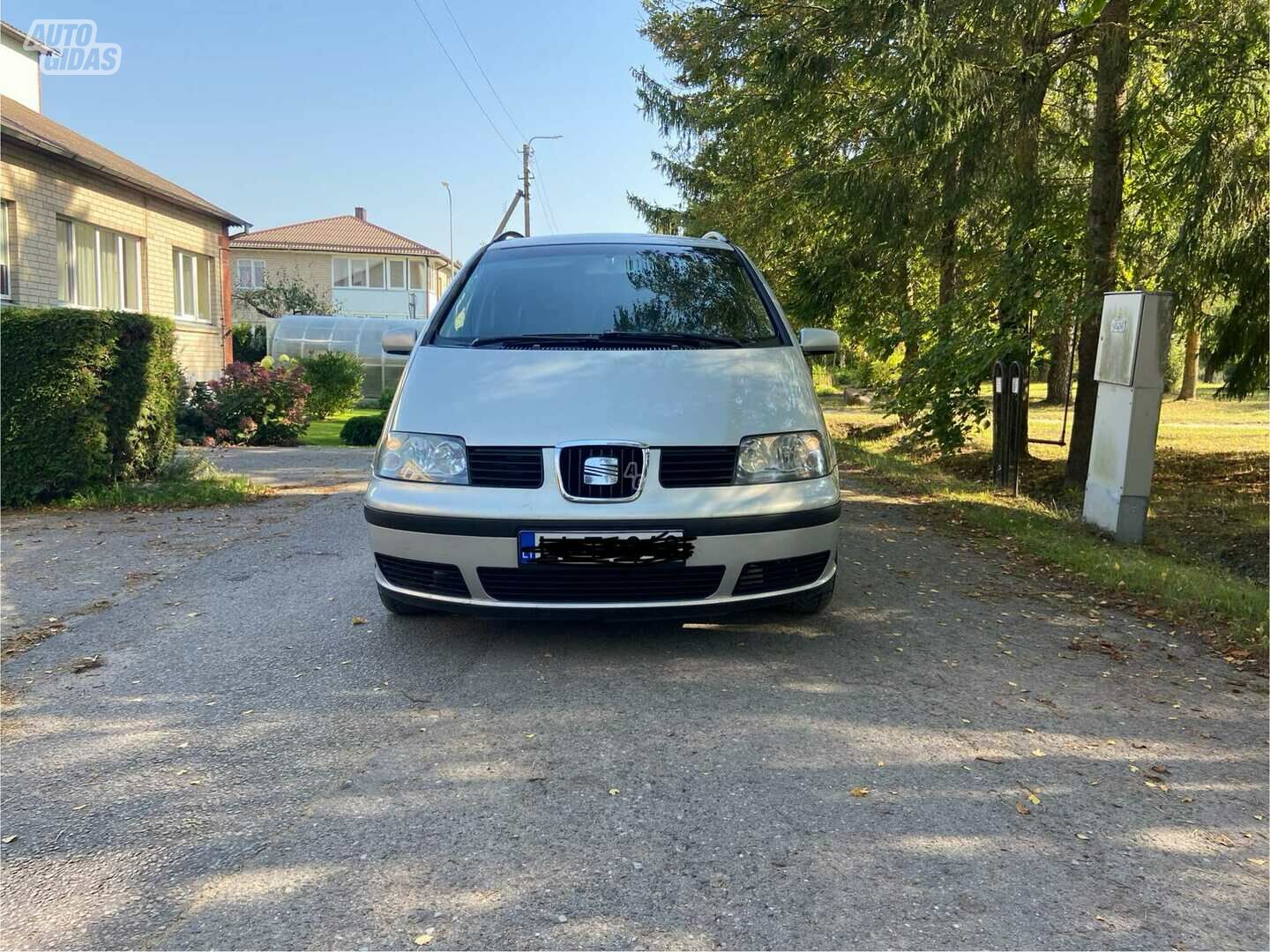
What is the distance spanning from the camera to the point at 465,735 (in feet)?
11.2

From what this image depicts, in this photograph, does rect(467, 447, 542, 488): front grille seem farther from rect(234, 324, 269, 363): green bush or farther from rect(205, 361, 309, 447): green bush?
rect(234, 324, 269, 363): green bush

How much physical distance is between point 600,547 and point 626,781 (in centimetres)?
106

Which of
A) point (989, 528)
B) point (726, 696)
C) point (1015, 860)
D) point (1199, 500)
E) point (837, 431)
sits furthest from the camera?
point (837, 431)

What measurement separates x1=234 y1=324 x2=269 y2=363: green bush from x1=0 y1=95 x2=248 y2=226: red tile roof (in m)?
9.79

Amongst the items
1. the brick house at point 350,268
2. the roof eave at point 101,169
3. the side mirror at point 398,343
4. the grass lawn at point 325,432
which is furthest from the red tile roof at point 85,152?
the brick house at point 350,268

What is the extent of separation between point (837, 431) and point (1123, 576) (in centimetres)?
1293

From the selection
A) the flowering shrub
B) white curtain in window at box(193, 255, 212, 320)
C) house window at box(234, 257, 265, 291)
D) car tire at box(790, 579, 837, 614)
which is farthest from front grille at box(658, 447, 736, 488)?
house window at box(234, 257, 265, 291)

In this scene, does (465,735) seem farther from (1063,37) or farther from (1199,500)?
(1199,500)

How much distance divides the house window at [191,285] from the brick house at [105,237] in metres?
0.02

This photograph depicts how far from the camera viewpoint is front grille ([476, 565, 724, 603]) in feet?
12.7

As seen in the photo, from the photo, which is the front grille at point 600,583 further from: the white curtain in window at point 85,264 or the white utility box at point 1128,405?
the white curtain in window at point 85,264

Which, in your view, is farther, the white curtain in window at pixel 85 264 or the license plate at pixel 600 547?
the white curtain in window at pixel 85 264

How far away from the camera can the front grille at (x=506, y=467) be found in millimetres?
3938

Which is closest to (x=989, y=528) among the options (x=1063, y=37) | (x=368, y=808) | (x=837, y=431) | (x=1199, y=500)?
(x=1199, y=500)
